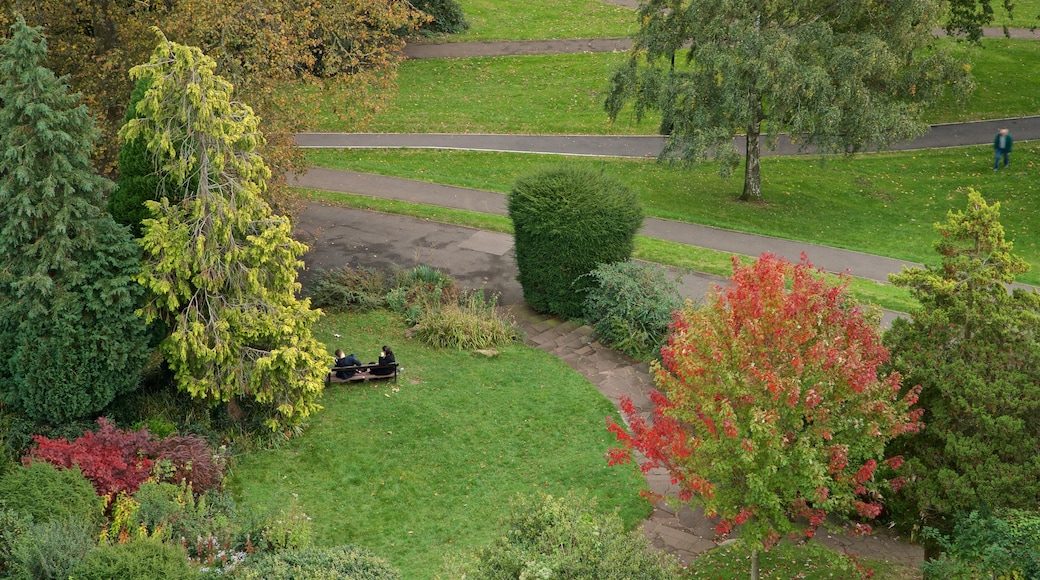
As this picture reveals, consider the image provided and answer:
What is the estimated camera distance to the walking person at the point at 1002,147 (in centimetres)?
3027

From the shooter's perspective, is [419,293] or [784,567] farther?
[419,293]

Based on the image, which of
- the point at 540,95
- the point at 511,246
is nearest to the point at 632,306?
the point at 511,246

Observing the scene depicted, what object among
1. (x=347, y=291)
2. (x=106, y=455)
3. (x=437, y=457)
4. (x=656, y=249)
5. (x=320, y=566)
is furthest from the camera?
(x=656, y=249)

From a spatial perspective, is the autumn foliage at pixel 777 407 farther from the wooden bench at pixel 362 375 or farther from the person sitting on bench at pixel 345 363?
the person sitting on bench at pixel 345 363

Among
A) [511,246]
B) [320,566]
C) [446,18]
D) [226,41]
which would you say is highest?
[446,18]

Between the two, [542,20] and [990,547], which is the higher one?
[542,20]

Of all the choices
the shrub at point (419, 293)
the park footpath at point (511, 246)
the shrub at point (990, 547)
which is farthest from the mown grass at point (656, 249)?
the shrub at point (990, 547)

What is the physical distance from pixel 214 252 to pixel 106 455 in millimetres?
3135

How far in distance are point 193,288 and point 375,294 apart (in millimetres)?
5648

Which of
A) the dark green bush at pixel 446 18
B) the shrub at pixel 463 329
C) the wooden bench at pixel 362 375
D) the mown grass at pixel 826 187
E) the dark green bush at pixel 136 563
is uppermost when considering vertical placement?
the dark green bush at pixel 446 18

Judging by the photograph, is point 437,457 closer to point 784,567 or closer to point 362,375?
point 362,375

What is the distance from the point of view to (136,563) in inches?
430

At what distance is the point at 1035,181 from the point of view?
97.9 feet

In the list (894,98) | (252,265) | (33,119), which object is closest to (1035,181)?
(894,98)
